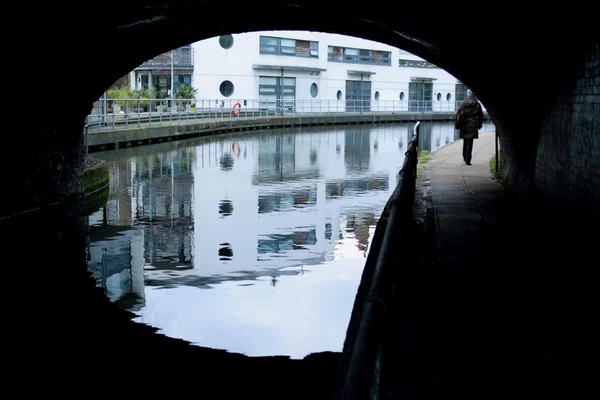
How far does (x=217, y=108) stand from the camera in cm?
5569

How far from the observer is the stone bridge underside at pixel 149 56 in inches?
271

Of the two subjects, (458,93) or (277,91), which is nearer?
(277,91)

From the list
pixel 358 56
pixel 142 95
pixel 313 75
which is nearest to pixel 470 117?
pixel 142 95

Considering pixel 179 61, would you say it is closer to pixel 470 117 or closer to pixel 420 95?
pixel 420 95

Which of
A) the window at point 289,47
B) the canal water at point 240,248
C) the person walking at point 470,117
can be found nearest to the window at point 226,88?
the window at point 289,47

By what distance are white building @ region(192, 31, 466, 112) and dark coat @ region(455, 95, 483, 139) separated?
107 ft

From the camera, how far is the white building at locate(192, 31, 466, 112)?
61.5m

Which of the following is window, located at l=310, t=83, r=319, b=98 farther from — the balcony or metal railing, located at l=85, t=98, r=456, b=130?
the balcony

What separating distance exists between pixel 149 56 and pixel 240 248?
6965 millimetres

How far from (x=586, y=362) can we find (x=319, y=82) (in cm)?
6571

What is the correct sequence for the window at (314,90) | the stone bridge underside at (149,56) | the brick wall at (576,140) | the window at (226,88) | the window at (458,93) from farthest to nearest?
1. the window at (458,93)
2. the window at (314,90)
3. the window at (226,88)
4. the brick wall at (576,140)
5. the stone bridge underside at (149,56)

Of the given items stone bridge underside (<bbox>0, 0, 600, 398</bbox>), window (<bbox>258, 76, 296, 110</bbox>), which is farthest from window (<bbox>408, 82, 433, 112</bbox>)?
stone bridge underside (<bbox>0, 0, 600, 398</bbox>)

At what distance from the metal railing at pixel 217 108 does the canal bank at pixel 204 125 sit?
16.8 inches

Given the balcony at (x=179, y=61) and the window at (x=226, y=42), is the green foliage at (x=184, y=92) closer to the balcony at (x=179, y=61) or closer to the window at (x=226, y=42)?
the balcony at (x=179, y=61)
